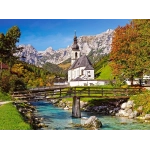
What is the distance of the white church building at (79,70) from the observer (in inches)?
639

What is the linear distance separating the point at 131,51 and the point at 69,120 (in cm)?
434

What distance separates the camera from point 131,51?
1734 cm

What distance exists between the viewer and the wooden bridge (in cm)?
1662

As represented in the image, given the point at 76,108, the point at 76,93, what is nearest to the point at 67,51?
the point at 76,93

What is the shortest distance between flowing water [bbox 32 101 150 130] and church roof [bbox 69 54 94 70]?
255 cm

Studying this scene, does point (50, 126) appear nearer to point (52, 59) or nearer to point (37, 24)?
point (52, 59)

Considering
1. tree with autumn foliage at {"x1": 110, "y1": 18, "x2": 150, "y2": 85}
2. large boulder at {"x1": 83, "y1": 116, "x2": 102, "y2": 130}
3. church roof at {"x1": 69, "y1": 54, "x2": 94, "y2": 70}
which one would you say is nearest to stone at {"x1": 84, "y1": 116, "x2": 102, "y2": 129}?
large boulder at {"x1": 83, "y1": 116, "x2": 102, "y2": 130}

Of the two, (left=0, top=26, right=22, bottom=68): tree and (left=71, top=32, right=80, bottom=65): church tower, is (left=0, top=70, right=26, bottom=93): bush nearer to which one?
(left=0, top=26, right=22, bottom=68): tree

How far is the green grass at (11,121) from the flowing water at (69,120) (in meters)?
1.64

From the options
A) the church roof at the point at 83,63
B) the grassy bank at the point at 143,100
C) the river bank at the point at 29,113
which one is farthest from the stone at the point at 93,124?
the grassy bank at the point at 143,100

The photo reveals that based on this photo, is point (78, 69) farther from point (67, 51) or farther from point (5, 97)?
point (5, 97)

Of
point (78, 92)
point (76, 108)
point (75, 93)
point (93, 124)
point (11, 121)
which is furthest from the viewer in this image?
point (76, 108)

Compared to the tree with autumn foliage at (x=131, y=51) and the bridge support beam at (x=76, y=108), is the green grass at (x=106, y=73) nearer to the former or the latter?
the tree with autumn foliage at (x=131, y=51)
